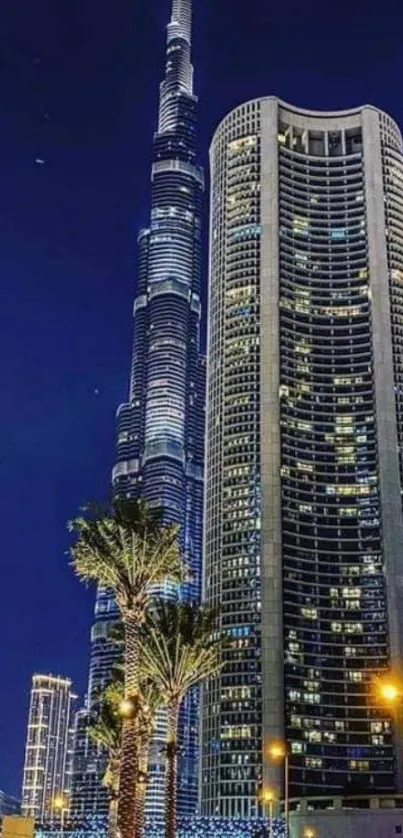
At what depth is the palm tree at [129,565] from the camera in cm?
4444

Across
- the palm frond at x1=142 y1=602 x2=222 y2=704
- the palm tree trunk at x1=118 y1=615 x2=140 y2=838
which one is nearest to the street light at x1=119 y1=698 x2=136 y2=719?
the palm tree trunk at x1=118 y1=615 x2=140 y2=838

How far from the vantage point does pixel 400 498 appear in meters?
181

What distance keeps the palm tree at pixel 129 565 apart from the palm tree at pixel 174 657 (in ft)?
21.6

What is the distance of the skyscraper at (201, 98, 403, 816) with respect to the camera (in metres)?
169

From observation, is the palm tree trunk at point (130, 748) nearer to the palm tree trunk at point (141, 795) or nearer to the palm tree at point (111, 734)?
the palm tree trunk at point (141, 795)

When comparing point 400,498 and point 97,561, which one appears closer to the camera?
point 97,561

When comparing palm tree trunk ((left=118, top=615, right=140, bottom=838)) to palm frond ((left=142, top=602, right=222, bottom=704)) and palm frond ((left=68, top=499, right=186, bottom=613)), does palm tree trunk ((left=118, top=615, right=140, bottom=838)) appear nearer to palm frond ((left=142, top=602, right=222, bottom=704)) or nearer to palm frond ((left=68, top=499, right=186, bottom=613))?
palm frond ((left=68, top=499, right=186, bottom=613))

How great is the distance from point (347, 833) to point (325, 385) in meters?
103

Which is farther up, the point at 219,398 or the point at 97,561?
the point at 219,398

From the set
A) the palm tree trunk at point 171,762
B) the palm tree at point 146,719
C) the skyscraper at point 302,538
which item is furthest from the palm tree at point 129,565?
the skyscraper at point 302,538

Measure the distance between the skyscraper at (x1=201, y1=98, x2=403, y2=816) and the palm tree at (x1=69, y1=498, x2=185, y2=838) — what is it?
120727 mm

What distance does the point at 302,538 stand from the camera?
7165 inches

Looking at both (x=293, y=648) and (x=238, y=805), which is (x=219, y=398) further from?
(x=238, y=805)

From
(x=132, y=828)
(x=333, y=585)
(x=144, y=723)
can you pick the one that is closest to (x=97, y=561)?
(x=132, y=828)
